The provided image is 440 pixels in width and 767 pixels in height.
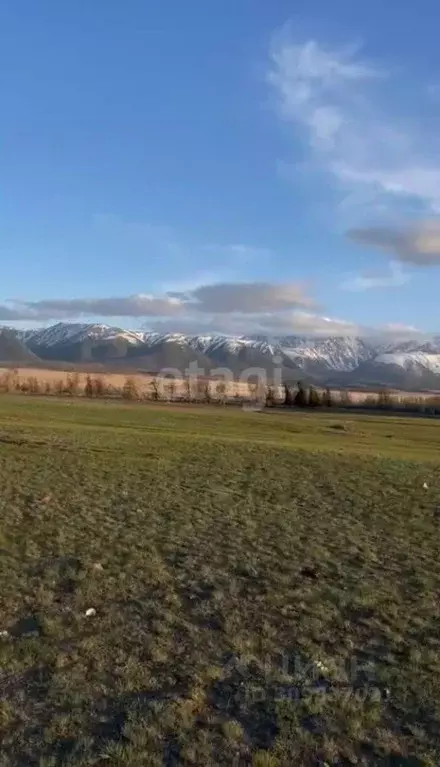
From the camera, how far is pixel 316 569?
35.4ft

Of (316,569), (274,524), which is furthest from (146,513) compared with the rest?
(316,569)

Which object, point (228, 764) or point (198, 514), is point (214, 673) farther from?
point (198, 514)

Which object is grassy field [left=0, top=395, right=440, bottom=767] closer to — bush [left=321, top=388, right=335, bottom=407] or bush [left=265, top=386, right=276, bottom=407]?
bush [left=265, top=386, right=276, bottom=407]

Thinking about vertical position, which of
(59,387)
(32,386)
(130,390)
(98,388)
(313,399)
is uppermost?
(32,386)

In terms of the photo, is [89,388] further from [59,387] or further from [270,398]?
[270,398]

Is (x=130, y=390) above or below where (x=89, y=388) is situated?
below

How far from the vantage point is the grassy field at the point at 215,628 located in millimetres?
5703

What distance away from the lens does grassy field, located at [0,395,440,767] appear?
5.70 meters

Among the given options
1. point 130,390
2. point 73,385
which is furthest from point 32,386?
point 130,390

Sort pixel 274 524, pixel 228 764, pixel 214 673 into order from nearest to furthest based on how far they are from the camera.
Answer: pixel 228 764
pixel 214 673
pixel 274 524

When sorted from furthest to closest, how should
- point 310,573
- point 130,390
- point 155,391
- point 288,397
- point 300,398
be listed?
1. point 155,391
2. point 130,390
3. point 288,397
4. point 300,398
5. point 310,573

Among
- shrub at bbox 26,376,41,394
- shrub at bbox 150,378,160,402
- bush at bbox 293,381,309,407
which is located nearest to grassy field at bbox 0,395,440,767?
bush at bbox 293,381,309,407

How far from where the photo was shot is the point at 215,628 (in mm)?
8109

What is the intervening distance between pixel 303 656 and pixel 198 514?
7.57 m
